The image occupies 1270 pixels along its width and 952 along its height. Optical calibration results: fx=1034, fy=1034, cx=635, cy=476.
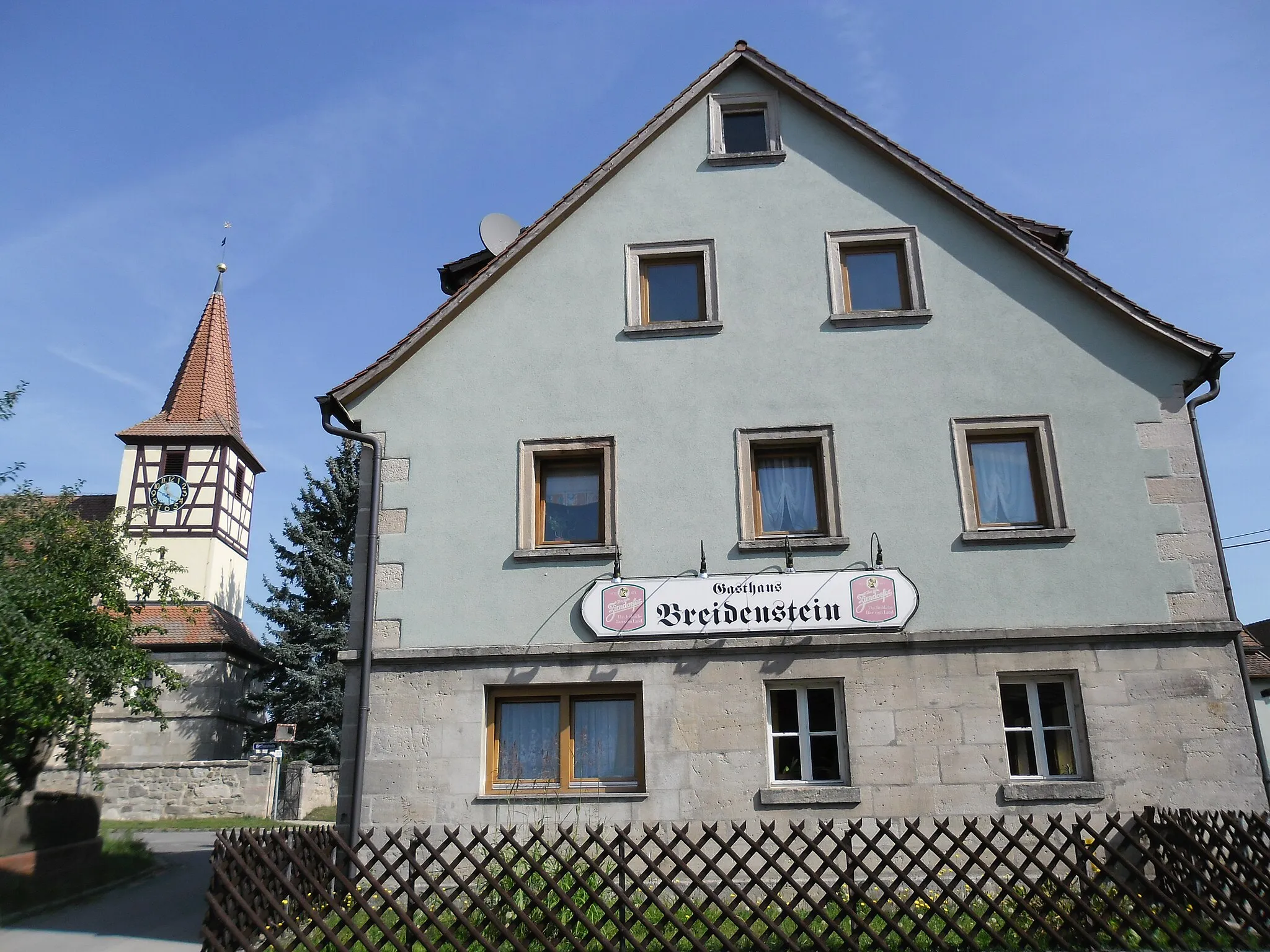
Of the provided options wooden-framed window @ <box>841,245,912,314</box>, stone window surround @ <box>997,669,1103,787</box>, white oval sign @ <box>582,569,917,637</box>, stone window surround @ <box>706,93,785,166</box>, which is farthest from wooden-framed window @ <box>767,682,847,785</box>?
stone window surround @ <box>706,93,785,166</box>

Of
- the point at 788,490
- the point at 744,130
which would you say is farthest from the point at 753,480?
the point at 744,130

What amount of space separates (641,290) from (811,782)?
6.07 metres

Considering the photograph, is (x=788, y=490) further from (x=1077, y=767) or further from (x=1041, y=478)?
(x=1077, y=767)

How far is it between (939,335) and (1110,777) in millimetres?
5132

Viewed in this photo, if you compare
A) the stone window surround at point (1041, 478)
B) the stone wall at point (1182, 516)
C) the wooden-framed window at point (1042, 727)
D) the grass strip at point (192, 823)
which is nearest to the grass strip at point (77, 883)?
the grass strip at point (192, 823)

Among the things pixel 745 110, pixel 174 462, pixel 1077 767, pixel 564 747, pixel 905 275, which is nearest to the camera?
pixel 1077 767

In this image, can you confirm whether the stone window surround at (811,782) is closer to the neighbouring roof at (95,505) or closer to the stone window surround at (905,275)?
the stone window surround at (905,275)

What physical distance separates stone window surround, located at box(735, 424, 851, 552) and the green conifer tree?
23322 millimetres

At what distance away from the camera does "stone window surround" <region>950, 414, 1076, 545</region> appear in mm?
11133

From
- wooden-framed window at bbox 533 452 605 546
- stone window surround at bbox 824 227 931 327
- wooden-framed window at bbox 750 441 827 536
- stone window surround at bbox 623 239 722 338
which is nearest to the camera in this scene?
wooden-framed window at bbox 750 441 827 536

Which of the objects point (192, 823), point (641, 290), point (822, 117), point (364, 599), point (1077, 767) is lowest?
point (192, 823)

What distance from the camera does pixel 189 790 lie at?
27.1 m

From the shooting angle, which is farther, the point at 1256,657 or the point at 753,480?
the point at 1256,657

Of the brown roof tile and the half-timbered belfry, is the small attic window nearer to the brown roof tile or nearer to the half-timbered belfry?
the brown roof tile
